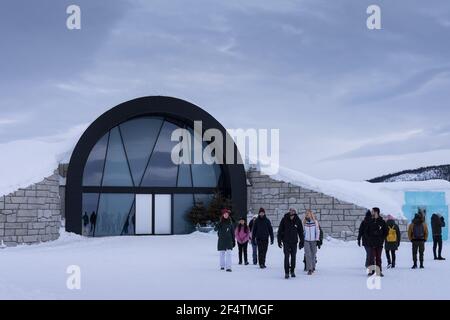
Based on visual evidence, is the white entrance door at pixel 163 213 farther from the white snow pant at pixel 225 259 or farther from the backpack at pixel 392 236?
the backpack at pixel 392 236

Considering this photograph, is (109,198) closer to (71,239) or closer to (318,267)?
(71,239)


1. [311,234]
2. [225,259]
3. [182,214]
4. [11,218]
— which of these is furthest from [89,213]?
[311,234]

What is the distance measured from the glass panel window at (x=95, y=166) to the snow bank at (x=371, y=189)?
7.49 metres

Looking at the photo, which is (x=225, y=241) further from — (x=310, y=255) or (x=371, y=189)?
(x=371, y=189)

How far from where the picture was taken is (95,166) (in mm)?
28531

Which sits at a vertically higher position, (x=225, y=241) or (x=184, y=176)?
(x=184, y=176)

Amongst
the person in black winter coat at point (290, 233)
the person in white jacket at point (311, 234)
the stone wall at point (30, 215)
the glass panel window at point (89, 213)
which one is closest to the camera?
the person in black winter coat at point (290, 233)

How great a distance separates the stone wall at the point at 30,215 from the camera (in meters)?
24.1

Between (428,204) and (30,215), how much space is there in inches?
694

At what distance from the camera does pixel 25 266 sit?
51.4 ft

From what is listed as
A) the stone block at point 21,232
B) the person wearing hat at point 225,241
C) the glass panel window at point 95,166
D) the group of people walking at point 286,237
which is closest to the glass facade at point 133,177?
the glass panel window at point 95,166
